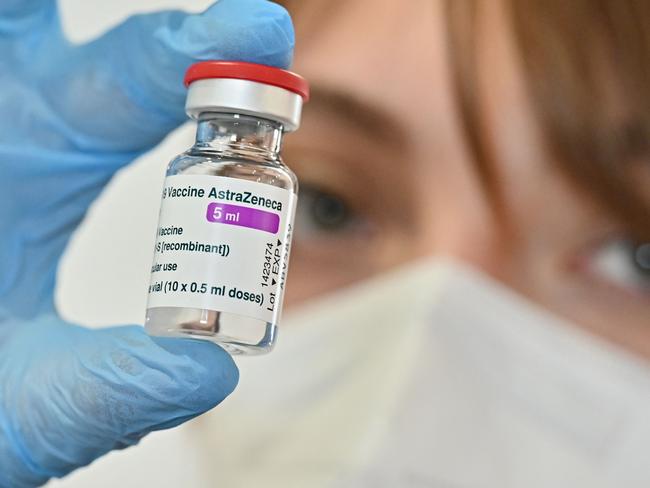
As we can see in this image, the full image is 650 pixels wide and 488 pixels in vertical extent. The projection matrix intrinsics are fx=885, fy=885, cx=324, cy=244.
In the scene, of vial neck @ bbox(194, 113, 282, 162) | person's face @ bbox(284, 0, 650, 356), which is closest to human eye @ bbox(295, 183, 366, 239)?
person's face @ bbox(284, 0, 650, 356)

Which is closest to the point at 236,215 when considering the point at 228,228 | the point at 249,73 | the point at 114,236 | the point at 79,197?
the point at 228,228

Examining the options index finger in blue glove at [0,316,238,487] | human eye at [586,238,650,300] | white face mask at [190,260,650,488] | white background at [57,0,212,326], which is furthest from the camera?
white background at [57,0,212,326]

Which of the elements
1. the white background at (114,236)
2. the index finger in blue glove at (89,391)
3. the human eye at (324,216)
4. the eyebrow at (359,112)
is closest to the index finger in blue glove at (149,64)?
the index finger in blue glove at (89,391)

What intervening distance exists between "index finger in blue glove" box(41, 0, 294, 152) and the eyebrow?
41cm

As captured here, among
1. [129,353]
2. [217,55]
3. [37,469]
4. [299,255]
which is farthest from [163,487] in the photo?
[217,55]

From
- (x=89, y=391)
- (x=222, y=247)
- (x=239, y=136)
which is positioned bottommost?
(x=89, y=391)

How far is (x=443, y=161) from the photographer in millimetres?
1324

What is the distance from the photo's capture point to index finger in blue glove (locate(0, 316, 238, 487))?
32.5 inches

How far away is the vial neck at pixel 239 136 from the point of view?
79 centimetres

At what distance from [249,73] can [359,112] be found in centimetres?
62

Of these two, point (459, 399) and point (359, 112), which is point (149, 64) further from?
point (459, 399)

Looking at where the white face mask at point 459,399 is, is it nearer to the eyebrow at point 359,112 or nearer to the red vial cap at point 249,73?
the eyebrow at point 359,112

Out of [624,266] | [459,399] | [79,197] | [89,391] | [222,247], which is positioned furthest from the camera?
[624,266]

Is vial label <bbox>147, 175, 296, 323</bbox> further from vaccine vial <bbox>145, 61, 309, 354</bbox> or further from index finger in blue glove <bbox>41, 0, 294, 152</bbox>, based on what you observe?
index finger in blue glove <bbox>41, 0, 294, 152</bbox>
